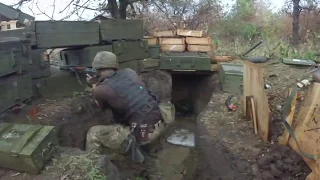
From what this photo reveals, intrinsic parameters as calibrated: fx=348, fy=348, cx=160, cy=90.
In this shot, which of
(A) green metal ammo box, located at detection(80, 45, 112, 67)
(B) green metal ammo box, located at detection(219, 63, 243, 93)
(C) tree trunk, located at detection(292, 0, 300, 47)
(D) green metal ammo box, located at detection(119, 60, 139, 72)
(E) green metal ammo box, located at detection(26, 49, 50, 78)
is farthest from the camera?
(C) tree trunk, located at detection(292, 0, 300, 47)

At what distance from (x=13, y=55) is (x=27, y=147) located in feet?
6.59

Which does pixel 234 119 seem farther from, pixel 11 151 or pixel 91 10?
pixel 91 10

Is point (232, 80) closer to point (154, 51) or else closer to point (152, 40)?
point (154, 51)

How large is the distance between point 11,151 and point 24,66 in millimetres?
2541

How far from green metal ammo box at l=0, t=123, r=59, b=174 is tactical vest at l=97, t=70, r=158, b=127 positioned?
0.98 metres

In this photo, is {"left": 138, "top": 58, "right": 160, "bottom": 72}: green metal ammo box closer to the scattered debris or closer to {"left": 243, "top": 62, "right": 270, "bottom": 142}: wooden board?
the scattered debris

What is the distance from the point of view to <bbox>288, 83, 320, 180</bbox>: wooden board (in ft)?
11.0

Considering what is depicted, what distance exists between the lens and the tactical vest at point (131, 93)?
4211 millimetres

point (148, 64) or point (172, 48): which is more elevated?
point (172, 48)

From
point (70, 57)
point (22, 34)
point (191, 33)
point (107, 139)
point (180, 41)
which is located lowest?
point (107, 139)

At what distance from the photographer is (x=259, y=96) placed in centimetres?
497

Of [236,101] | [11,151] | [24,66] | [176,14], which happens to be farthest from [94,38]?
[176,14]

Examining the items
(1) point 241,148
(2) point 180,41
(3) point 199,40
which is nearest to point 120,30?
(2) point 180,41

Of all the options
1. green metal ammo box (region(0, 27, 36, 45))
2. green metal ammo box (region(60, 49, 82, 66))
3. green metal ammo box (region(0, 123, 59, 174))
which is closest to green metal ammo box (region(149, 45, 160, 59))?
green metal ammo box (region(60, 49, 82, 66))
